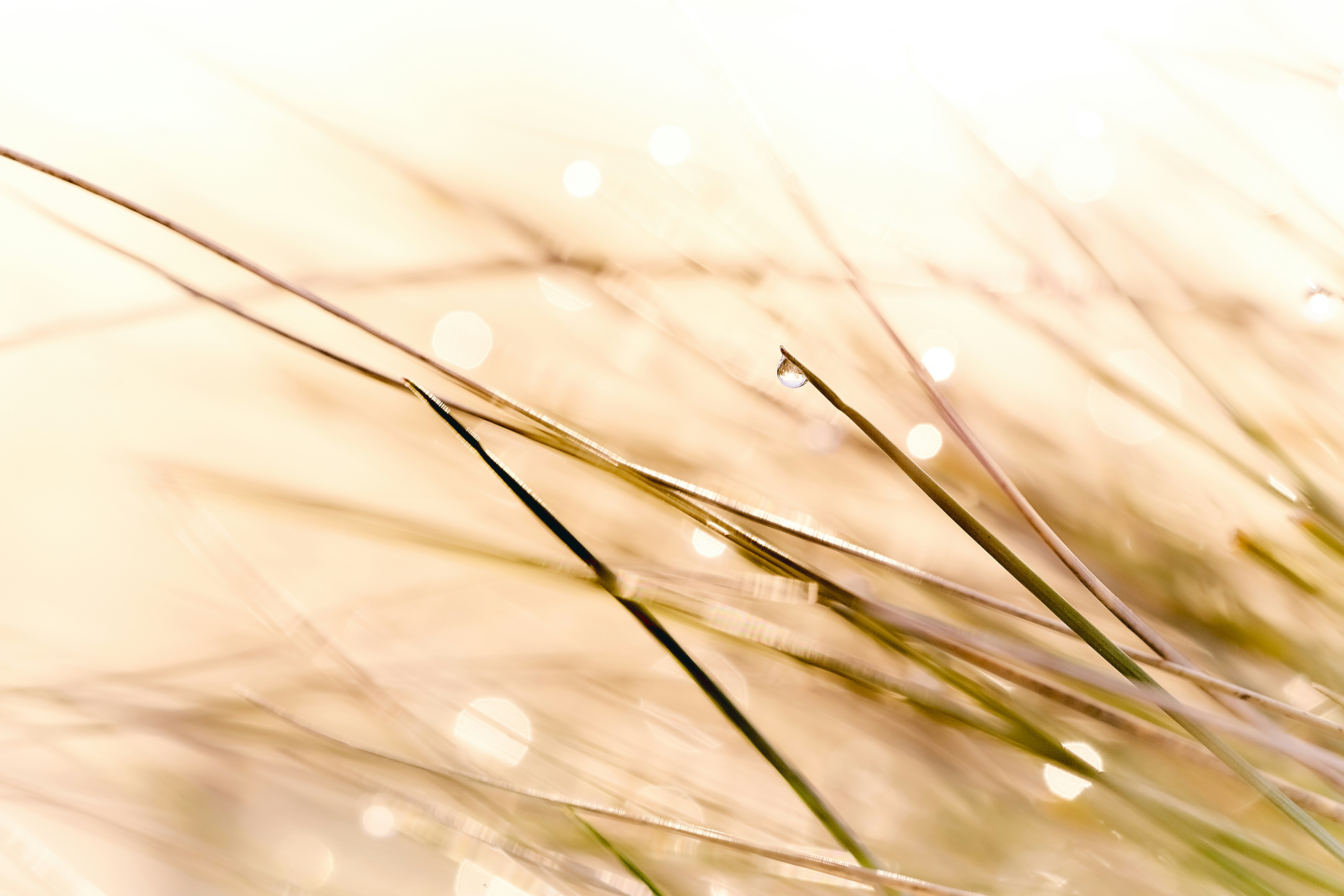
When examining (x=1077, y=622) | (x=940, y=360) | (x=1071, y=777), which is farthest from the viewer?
(x=940, y=360)

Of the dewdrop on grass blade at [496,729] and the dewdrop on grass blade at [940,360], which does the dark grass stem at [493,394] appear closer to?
the dewdrop on grass blade at [496,729]

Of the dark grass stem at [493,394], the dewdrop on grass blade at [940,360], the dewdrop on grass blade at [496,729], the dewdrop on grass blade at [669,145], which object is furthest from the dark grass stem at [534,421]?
the dewdrop on grass blade at [669,145]

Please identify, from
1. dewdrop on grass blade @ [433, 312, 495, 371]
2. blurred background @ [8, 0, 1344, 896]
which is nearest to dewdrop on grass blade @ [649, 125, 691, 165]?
blurred background @ [8, 0, 1344, 896]

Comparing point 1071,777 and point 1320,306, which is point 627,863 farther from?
point 1320,306

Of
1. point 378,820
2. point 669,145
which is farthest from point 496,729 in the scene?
point 669,145

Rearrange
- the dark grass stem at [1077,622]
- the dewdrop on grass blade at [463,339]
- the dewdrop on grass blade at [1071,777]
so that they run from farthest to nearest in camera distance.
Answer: the dewdrop on grass blade at [463,339] → the dewdrop on grass blade at [1071,777] → the dark grass stem at [1077,622]

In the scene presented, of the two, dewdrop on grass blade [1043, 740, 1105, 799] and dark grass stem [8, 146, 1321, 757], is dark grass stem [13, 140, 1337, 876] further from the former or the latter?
dewdrop on grass blade [1043, 740, 1105, 799]
